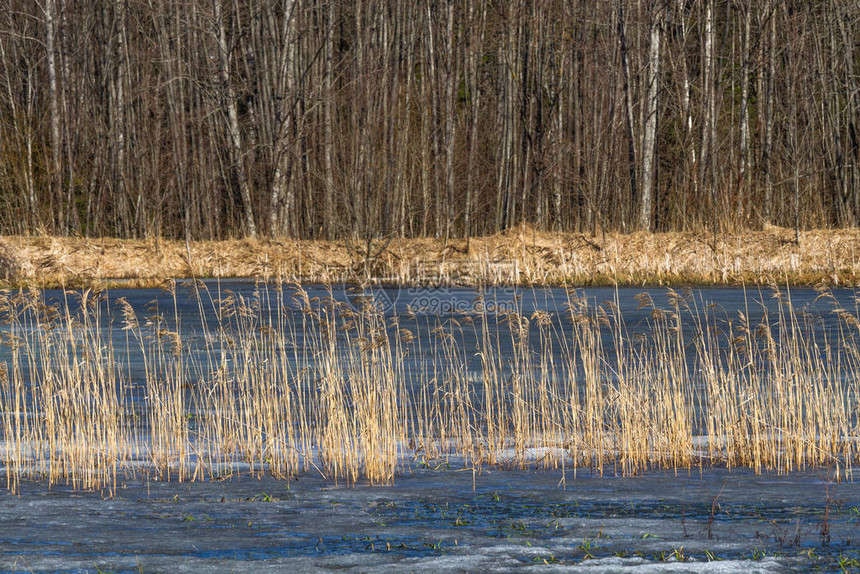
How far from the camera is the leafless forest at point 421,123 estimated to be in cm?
3097

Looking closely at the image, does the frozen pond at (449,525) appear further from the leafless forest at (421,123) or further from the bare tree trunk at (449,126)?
the bare tree trunk at (449,126)

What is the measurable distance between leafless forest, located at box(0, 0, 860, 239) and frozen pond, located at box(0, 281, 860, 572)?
2075 centimetres

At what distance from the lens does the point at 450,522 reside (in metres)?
6.51

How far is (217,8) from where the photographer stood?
31.0m

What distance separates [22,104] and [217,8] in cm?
969

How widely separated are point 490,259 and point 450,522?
21640mm

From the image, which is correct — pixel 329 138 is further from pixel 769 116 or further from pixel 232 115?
pixel 769 116

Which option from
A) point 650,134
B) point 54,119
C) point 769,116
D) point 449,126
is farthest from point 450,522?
point 769,116

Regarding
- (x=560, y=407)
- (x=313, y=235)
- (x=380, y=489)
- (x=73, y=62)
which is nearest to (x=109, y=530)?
(x=380, y=489)

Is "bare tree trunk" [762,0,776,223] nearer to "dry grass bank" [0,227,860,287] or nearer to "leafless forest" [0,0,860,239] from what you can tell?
"leafless forest" [0,0,860,239]

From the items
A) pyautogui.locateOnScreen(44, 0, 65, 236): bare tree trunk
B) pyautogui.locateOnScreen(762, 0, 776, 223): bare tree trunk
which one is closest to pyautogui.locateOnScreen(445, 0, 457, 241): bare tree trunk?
pyautogui.locateOnScreen(762, 0, 776, 223): bare tree trunk

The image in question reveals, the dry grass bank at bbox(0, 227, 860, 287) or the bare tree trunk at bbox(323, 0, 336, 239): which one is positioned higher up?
the bare tree trunk at bbox(323, 0, 336, 239)

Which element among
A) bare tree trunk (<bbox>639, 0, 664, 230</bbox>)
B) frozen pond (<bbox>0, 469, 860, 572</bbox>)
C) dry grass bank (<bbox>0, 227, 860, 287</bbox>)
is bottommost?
frozen pond (<bbox>0, 469, 860, 572</bbox>)

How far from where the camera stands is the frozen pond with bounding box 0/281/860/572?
18.7ft
